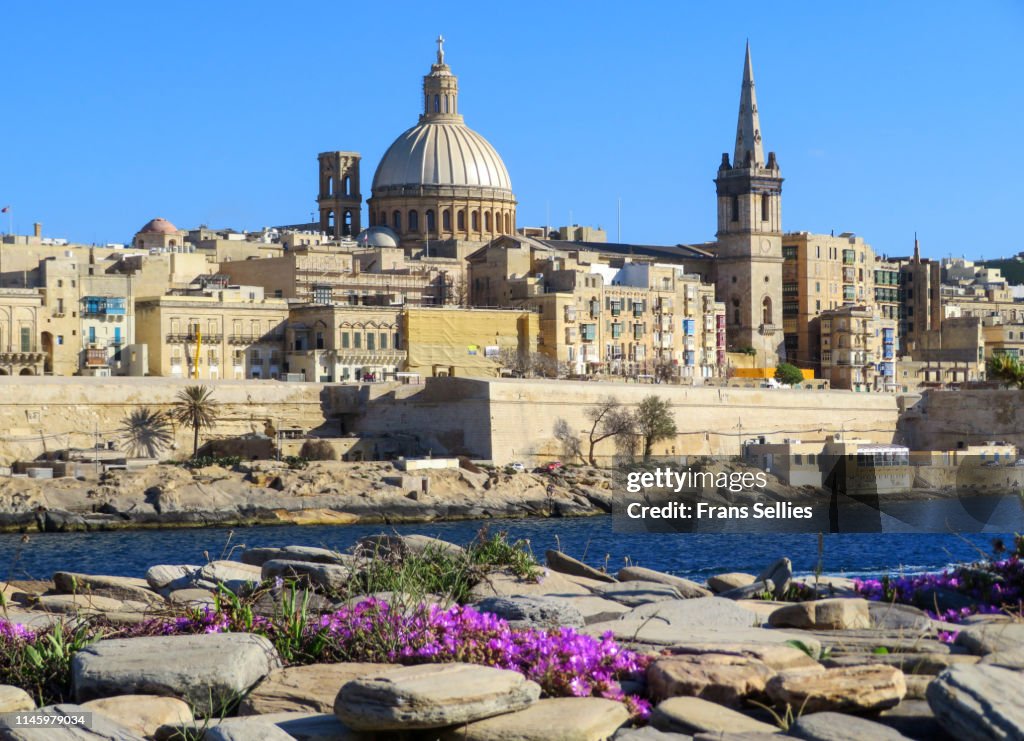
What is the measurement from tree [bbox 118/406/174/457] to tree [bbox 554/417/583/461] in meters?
11.1

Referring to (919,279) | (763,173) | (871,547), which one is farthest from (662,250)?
(871,547)

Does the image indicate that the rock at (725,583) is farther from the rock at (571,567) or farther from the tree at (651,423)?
the tree at (651,423)

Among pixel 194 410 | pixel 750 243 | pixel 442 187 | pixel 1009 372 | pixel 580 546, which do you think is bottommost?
pixel 580 546

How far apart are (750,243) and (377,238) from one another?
16.1 metres

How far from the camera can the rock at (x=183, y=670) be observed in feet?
27.5

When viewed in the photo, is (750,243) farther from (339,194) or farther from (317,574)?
(317,574)

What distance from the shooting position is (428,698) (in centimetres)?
745

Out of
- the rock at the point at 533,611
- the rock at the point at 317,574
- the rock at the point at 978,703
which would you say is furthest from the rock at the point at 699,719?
the rock at the point at 317,574

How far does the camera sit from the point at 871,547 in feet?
103

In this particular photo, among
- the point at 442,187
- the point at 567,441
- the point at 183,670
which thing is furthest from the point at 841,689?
the point at 442,187

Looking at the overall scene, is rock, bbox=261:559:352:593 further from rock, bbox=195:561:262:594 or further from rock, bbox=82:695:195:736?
rock, bbox=82:695:195:736

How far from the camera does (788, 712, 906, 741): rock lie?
723 cm

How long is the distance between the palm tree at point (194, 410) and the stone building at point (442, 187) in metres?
32.3

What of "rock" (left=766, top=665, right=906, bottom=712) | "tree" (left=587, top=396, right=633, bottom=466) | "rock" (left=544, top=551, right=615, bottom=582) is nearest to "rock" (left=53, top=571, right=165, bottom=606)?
"rock" (left=544, top=551, right=615, bottom=582)
